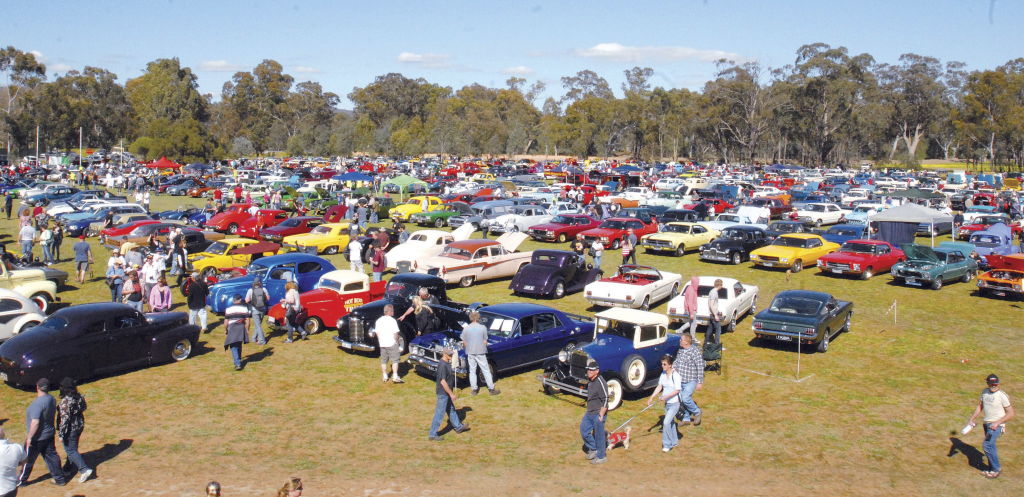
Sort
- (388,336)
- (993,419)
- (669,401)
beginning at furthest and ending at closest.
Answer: (388,336), (669,401), (993,419)

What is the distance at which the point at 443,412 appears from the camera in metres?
10.7

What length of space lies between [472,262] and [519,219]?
11327 millimetres

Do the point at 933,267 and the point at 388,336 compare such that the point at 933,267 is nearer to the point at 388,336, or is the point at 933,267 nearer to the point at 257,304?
the point at 388,336

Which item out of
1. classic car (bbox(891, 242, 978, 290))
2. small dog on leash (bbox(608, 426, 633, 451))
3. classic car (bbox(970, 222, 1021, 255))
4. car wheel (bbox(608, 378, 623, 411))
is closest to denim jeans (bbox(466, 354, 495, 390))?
car wheel (bbox(608, 378, 623, 411))

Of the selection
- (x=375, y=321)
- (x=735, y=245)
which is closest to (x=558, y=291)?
(x=375, y=321)

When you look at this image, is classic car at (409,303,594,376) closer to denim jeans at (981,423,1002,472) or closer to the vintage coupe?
denim jeans at (981,423,1002,472)

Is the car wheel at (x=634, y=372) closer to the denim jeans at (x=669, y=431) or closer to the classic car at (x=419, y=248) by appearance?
the denim jeans at (x=669, y=431)

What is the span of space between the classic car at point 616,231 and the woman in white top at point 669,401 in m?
18.2

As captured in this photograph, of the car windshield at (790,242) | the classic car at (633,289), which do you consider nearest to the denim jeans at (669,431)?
the classic car at (633,289)

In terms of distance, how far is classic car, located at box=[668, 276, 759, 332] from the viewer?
17.3 m

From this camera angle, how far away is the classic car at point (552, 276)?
21.1 metres

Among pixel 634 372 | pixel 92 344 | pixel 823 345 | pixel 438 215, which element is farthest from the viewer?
pixel 438 215

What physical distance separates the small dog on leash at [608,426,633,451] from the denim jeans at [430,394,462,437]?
88.4 inches

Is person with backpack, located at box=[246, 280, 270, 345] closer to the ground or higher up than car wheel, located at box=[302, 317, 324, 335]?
higher up
